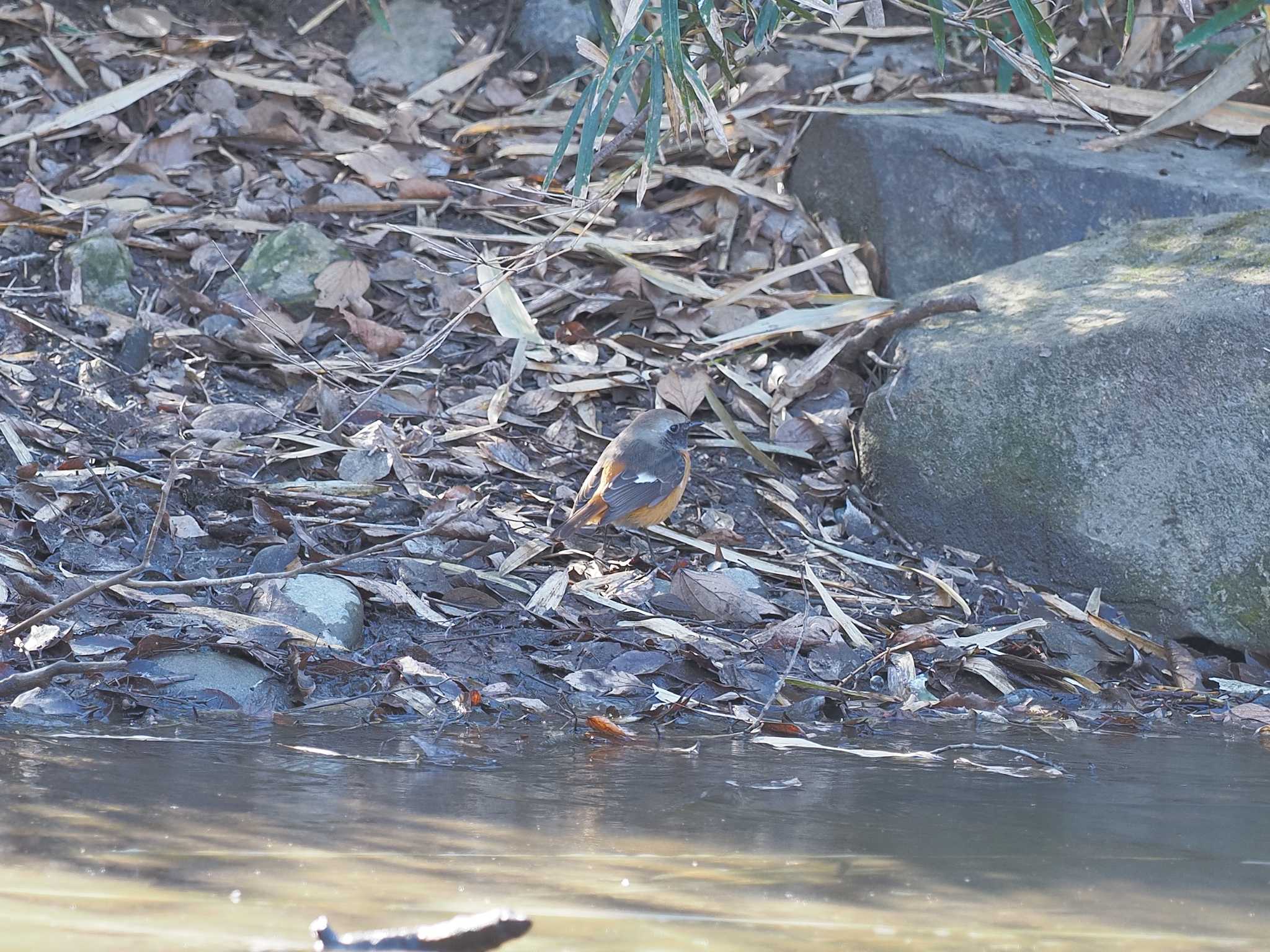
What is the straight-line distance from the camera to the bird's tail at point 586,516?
15.9ft

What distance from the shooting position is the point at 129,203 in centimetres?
646

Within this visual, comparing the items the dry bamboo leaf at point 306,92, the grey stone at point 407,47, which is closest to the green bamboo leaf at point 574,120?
the dry bamboo leaf at point 306,92

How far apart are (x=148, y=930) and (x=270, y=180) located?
17.8 ft

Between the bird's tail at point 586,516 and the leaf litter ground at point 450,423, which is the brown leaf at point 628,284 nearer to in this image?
the leaf litter ground at point 450,423

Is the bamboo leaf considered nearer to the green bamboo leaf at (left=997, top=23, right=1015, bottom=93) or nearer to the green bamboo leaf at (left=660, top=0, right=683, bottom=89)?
the green bamboo leaf at (left=660, top=0, right=683, bottom=89)

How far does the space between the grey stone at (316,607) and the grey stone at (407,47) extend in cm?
433

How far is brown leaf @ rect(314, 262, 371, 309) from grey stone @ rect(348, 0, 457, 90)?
6.59 ft

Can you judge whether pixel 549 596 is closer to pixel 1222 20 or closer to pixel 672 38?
pixel 672 38

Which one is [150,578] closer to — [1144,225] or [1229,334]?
[1229,334]

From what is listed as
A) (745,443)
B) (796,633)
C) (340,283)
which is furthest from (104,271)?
(796,633)

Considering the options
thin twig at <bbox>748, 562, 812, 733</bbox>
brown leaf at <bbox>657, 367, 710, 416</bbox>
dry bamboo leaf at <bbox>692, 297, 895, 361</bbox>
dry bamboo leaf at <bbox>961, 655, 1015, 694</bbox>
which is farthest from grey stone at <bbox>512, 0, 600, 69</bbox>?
dry bamboo leaf at <bbox>961, 655, 1015, 694</bbox>

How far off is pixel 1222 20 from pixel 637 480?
4.11m

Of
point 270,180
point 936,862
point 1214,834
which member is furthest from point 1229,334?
point 270,180

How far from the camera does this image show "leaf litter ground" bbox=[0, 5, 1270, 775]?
404 centimetres
